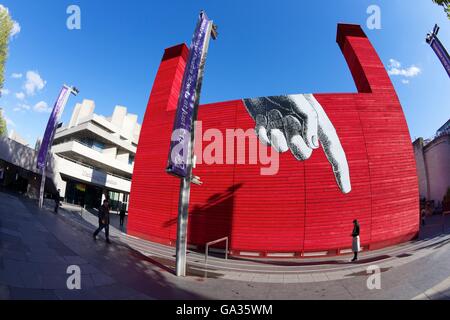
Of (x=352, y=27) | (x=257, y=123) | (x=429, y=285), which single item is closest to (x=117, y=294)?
(x=429, y=285)

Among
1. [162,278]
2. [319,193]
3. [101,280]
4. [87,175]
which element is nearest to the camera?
[101,280]

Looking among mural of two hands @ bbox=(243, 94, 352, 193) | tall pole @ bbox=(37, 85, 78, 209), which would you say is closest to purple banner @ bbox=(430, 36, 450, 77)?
mural of two hands @ bbox=(243, 94, 352, 193)

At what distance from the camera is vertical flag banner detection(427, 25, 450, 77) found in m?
A: 10.5

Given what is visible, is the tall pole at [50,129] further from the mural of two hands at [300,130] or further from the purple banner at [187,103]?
the mural of two hands at [300,130]

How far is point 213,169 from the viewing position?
40.7 ft

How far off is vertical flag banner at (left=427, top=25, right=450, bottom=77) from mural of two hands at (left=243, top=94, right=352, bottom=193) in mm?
5709

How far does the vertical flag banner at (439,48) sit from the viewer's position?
10.5 meters

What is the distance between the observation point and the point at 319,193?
11.0m

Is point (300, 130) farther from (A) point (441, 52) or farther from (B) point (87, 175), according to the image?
(B) point (87, 175)

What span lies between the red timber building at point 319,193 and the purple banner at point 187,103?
16.5ft

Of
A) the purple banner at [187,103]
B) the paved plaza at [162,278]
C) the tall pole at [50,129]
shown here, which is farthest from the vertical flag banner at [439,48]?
the tall pole at [50,129]

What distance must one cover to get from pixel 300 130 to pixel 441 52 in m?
7.55

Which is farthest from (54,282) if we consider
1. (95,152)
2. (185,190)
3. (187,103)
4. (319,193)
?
(95,152)

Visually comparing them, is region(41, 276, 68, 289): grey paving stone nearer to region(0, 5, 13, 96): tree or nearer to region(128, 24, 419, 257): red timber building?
region(128, 24, 419, 257): red timber building
